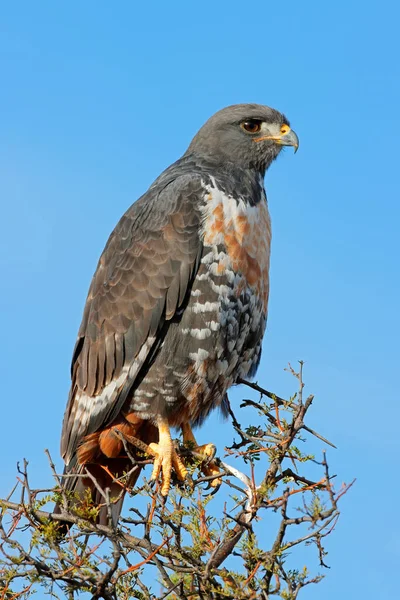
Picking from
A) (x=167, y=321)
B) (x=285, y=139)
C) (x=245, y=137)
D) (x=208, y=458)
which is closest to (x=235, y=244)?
(x=167, y=321)

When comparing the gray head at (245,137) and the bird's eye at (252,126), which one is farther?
the bird's eye at (252,126)

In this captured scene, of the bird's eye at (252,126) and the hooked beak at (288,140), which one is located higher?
the bird's eye at (252,126)

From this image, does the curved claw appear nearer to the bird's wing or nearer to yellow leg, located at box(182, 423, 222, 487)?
yellow leg, located at box(182, 423, 222, 487)

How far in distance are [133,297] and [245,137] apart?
1.62 m

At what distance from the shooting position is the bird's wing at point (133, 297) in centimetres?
546

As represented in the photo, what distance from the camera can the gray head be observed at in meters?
6.23

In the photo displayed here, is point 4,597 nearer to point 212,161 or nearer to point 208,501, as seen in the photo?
point 208,501

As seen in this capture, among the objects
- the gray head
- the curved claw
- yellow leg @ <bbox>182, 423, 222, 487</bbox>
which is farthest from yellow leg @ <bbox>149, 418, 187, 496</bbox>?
the gray head

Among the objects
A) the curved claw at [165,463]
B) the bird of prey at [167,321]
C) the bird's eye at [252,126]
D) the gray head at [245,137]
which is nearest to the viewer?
the curved claw at [165,463]

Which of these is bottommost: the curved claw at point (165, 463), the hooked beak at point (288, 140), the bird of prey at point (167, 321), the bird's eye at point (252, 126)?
the curved claw at point (165, 463)

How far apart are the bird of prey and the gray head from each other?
0.80 ft

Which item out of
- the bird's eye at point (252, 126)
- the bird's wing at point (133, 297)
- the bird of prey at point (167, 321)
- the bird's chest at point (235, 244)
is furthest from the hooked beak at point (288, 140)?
the bird's wing at point (133, 297)

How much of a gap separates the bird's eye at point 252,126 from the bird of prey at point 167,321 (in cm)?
52

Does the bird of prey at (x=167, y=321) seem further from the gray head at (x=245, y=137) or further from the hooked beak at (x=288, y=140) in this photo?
the hooked beak at (x=288, y=140)
